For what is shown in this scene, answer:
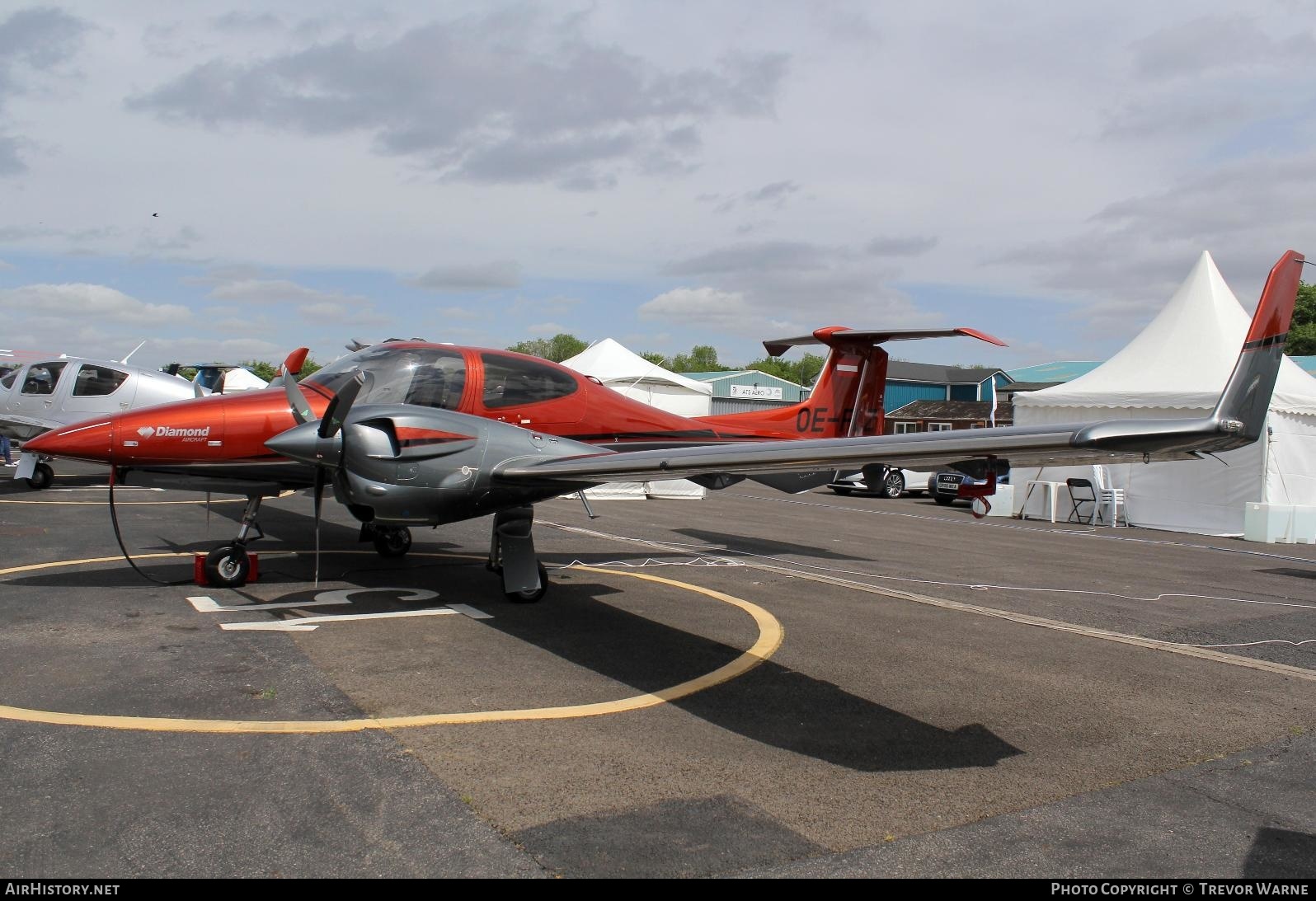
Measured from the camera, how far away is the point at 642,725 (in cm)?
554

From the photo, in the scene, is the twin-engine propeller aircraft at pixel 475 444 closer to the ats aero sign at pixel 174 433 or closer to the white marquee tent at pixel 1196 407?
the ats aero sign at pixel 174 433

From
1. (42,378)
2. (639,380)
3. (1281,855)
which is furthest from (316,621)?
(639,380)

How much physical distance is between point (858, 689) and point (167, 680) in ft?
16.3

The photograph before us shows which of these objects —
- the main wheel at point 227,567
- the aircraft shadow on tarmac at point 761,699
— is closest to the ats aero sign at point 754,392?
the main wheel at point 227,567

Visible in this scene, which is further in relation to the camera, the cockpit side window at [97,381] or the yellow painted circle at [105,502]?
the cockpit side window at [97,381]

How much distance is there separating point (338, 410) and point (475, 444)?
1.28m

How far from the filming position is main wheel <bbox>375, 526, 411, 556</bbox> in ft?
37.8

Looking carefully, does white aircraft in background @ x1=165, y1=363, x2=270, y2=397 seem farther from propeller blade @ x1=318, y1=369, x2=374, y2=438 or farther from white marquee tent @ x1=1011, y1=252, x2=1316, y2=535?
white marquee tent @ x1=1011, y1=252, x2=1316, y2=535

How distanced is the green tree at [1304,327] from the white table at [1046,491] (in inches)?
2157

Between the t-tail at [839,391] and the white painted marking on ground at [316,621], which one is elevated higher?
the t-tail at [839,391]

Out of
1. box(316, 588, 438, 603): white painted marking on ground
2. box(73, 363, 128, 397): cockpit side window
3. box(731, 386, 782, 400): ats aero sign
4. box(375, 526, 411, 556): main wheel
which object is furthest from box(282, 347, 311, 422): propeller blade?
box(731, 386, 782, 400): ats aero sign

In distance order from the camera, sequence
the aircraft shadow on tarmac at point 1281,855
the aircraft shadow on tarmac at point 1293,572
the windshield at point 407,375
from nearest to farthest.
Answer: the aircraft shadow on tarmac at point 1281,855
the windshield at point 407,375
the aircraft shadow on tarmac at point 1293,572

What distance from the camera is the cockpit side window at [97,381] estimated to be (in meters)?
20.8

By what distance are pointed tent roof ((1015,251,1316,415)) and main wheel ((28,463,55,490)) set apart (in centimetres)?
2403
